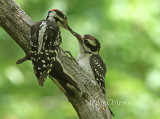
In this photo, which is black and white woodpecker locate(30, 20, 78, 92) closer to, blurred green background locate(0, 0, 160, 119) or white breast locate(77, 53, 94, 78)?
white breast locate(77, 53, 94, 78)

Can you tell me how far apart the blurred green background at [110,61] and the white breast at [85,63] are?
1.03m

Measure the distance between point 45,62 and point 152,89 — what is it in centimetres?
361

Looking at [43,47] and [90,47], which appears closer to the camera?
[43,47]

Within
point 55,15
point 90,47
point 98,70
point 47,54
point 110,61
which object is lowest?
point 47,54

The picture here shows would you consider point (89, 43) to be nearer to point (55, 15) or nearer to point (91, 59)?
point (91, 59)

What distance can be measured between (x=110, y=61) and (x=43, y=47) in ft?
14.1

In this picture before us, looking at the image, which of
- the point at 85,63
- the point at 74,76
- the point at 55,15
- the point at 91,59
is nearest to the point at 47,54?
the point at 74,76

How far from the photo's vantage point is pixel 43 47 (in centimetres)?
472

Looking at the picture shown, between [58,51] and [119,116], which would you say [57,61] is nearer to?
[58,51]

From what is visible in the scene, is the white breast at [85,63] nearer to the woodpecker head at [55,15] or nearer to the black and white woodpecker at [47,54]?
the woodpecker head at [55,15]

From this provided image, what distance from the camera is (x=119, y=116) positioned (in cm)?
718

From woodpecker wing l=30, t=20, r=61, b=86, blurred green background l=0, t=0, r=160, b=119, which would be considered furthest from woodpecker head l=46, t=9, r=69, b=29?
blurred green background l=0, t=0, r=160, b=119

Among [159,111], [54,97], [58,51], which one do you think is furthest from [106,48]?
[58,51]

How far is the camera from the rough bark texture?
4.90m
